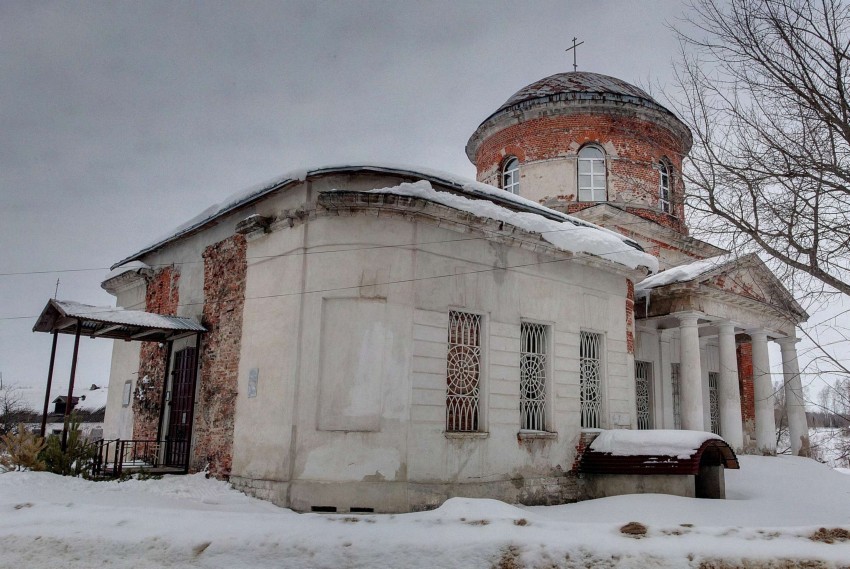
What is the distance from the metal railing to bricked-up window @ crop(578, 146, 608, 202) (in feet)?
40.2

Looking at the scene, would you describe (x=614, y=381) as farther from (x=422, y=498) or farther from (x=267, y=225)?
(x=267, y=225)

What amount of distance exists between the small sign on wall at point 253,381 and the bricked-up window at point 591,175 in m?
11.5

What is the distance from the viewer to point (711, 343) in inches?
750

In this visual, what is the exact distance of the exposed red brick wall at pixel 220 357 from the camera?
35.7 feet

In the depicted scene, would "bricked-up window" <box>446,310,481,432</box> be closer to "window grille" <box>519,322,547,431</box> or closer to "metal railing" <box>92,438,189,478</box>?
"window grille" <box>519,322,547,431</box>

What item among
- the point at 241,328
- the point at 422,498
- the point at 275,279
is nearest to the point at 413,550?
the point at 422,498

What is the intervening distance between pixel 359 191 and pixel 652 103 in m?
12.9

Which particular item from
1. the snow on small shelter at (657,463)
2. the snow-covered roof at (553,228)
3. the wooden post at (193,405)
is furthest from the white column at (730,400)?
the wooden post at (193,405)

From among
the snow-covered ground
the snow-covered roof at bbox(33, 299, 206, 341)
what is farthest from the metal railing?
the snow-covered ground

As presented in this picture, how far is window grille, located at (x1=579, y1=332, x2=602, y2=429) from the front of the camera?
12188 mm

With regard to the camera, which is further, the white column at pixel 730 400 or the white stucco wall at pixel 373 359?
the white column at pixel 730 400

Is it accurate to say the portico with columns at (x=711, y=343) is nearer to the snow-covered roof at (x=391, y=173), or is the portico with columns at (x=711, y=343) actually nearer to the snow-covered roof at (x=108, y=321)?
the snow-covered roof at (x=391, y=173)

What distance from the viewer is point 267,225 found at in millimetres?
10766

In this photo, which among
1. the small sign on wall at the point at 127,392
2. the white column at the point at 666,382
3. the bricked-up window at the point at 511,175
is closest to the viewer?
the small sign on wall at the point at 127,392
